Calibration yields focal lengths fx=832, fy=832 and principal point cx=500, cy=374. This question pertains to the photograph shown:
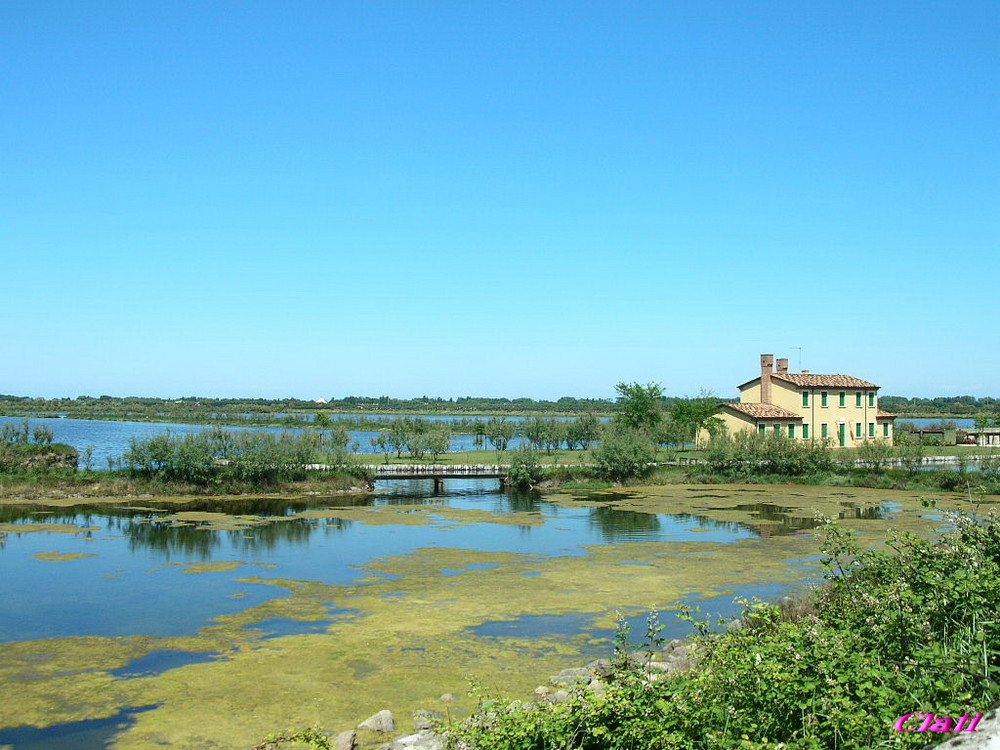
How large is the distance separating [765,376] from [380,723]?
55.1 meters

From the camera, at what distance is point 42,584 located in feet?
80.3

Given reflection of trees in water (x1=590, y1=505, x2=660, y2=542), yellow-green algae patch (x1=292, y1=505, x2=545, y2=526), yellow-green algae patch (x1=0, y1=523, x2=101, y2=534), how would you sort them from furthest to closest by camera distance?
yellow-green algae patch (x1=292, y1=505, x2=545, y2=526), reflection of trees in water (x1=590, y1=505, x2=660, y2=542), yellow-green algae patch (x1=0, y1=523, x2=101, y2=534)

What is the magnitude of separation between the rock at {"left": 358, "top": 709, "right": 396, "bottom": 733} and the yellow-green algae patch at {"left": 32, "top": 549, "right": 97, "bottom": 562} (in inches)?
771

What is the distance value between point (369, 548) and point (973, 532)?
24551 millimetres

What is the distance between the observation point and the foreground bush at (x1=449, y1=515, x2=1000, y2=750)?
6582 mm

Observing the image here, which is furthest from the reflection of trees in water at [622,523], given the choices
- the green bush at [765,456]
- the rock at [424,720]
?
the rock at [424,720]

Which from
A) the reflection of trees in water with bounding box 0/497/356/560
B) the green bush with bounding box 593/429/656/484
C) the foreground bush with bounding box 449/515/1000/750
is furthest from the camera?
the green bush with bounding box 593/429/656/484

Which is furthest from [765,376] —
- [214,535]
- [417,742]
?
[417,742]

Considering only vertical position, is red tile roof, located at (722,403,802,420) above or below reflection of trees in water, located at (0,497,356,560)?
above

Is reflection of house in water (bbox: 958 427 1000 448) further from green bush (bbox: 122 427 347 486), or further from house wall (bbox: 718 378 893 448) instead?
green bush (bbox: 122 427 347 486)

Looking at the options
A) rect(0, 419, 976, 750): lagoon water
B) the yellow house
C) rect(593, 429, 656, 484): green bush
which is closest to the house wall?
the yellow house

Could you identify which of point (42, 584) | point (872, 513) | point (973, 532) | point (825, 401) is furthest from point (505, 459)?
point (973, 532)

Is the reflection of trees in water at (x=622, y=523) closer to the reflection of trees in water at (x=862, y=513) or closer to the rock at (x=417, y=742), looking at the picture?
the reflection of trees in water at (x=862, y=513)

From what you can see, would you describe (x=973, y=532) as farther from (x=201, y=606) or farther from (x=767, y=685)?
(x=201, y=606)
